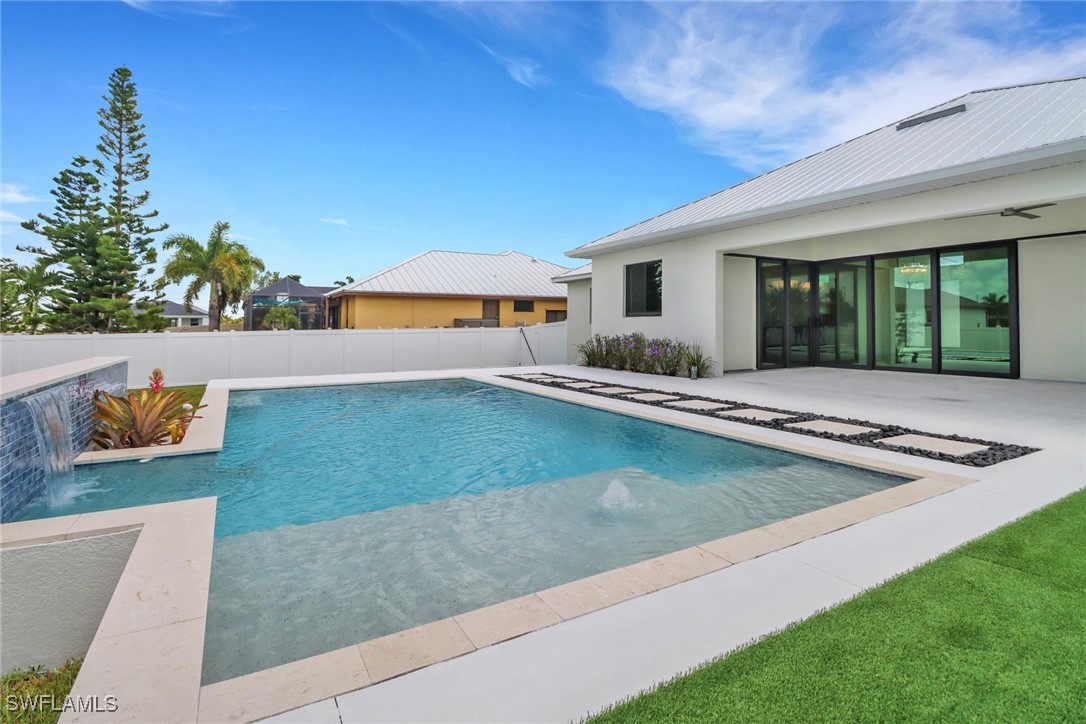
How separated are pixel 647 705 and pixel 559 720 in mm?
283

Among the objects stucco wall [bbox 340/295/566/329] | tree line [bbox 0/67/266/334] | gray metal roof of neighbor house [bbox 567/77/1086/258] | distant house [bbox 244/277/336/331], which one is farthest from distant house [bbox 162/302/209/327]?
gray metal roof of neighbor house [bbox 567/77/1086/258]

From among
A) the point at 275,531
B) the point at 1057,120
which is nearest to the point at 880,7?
the point at 1057,120

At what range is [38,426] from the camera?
4.77m

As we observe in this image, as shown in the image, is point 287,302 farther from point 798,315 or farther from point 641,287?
point 798,315

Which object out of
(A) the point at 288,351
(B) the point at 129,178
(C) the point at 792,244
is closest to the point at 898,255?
(C) the point at 792,244

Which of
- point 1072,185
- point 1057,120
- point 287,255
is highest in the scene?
point 287,255

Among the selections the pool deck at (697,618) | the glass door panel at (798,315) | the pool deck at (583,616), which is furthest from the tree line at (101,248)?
the pool deck at (697,618)

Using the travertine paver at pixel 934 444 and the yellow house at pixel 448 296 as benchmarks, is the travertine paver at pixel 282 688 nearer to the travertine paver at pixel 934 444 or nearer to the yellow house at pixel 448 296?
the travertine paver at pixel 934 444

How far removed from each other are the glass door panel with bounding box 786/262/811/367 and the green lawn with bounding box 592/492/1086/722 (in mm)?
11818

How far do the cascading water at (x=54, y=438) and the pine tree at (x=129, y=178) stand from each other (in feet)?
62.0

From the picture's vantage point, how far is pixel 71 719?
1.64 m

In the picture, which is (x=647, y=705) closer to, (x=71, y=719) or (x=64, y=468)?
(x=71, y=719)

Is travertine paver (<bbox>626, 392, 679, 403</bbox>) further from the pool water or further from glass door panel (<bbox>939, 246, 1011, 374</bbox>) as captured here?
glass door panel (<bbox>939, 246, 1011, 374</bbox>)

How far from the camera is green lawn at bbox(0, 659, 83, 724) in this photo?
194cm
